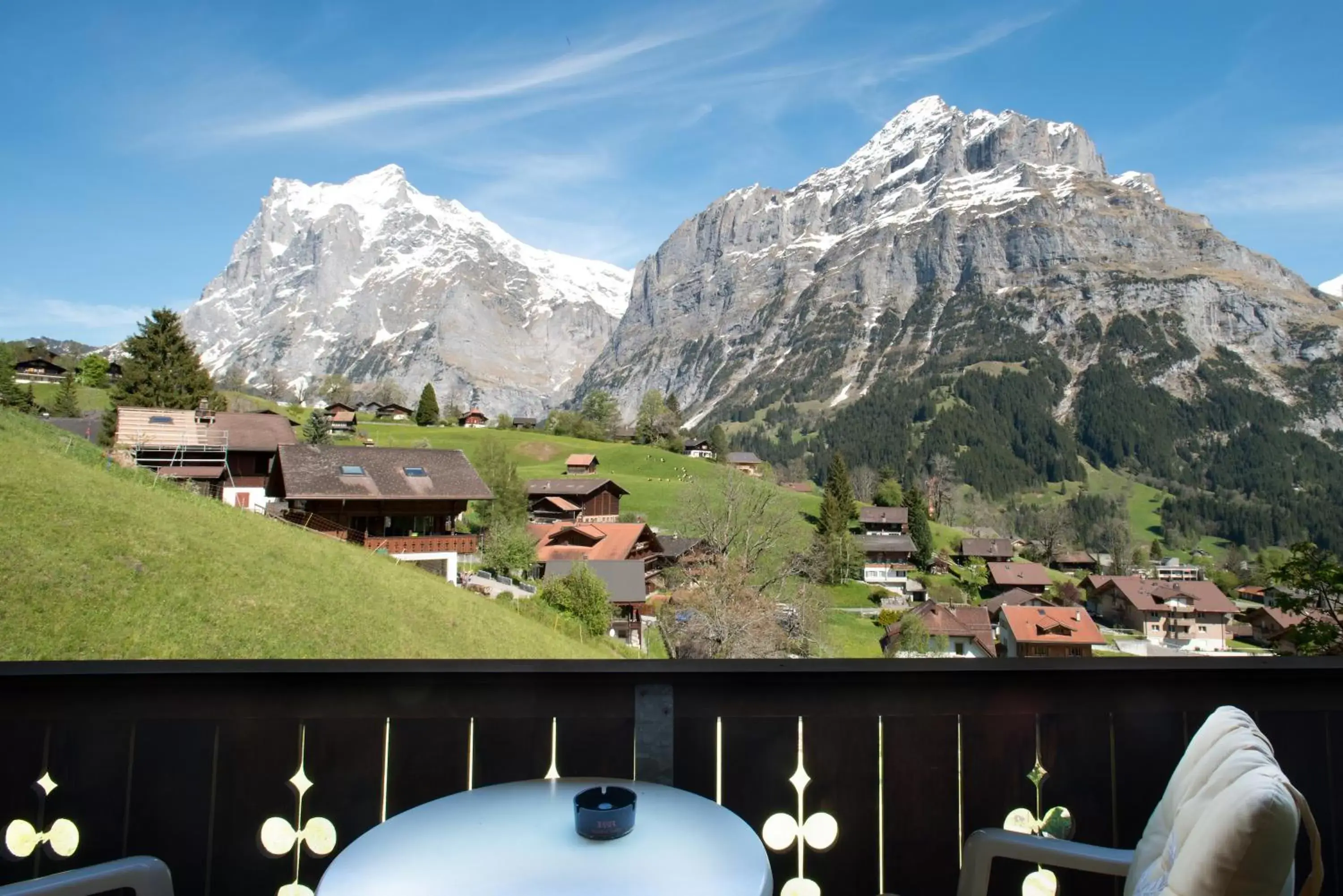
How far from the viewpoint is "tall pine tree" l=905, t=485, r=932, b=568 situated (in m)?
45.9

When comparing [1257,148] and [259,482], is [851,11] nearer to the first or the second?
[1257,148]

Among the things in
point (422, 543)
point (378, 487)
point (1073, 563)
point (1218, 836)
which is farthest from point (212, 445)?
point (1073, 563)

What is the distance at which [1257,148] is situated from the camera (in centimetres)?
1744

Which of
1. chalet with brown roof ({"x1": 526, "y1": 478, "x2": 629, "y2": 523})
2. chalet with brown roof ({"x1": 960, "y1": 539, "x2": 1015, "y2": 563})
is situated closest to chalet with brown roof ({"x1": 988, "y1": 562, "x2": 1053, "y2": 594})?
chalet with brown roof ({"x1": 960, "y1": 539, "x2": 1015, "y2": 563})

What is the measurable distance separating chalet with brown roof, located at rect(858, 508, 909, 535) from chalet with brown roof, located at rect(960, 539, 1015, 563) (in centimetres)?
403

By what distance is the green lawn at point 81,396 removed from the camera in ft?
120

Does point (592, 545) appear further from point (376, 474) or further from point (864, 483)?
point (864, 483)

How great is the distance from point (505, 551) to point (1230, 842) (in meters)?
25.3

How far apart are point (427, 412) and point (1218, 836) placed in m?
62.6

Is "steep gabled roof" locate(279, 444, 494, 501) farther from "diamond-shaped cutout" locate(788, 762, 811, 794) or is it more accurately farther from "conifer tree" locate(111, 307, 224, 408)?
"diamond-shaped cutout" locate(788, 762, 811, 794)

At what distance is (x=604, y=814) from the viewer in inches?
51.5

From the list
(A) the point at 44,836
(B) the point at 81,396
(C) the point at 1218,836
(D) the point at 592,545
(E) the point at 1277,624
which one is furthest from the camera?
(B) the point at 81,396

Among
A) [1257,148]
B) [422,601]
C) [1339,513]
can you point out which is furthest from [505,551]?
[1339,513]

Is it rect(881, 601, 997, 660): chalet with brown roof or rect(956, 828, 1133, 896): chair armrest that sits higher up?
rect(956, 828, 1133, 896): chair armrest
